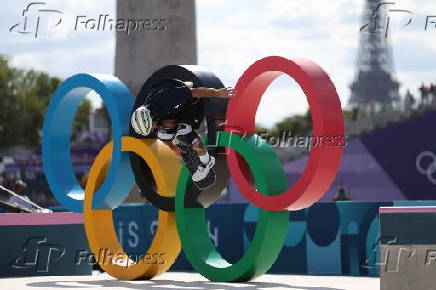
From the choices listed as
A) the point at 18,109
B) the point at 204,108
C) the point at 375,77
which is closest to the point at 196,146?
the point at 204,108

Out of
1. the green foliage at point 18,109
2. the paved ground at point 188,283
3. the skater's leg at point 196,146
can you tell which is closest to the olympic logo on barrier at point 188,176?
the paved ground at point 188,283

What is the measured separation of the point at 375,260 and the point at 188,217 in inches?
151

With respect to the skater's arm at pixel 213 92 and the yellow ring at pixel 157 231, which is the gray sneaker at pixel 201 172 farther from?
the yellow ring at pixel 157 231

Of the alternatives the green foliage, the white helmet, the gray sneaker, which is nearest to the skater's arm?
the white helmet

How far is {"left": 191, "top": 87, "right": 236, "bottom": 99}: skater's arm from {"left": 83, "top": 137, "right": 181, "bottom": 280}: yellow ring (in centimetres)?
179

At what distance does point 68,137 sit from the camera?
782 inches

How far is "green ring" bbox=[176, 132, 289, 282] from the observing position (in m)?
16.1

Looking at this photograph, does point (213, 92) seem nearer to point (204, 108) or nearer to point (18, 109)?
point (204, 108)

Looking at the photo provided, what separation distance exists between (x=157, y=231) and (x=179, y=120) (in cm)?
235

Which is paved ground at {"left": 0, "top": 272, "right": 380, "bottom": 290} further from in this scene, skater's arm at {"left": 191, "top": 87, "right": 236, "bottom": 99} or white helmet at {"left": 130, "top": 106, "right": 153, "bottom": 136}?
skater's arm at {"left": 191, "top": 87, "right": 236, "bottom": 99}

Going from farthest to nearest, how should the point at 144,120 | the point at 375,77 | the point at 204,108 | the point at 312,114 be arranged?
1. the point at 375,77
2. the point at 204,108
3. the point at 144,120
4. the point at 312,114

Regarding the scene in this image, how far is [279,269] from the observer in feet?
66.7

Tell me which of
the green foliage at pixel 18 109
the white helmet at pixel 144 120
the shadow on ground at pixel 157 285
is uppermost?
the green foliage at pixel 18 109

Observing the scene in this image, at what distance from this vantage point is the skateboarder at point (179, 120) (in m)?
16.0
